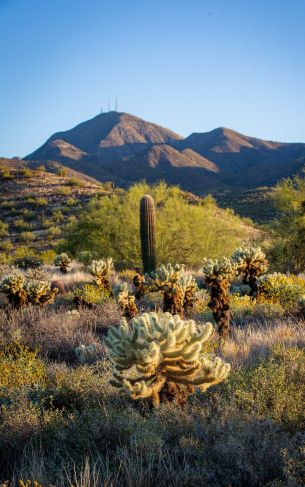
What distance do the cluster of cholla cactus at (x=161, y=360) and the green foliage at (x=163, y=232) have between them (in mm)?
13655

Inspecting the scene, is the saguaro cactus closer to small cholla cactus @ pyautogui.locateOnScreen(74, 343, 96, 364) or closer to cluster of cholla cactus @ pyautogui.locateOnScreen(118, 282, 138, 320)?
cluster of cholla cactus @ pyautogui.locateOnScreen(118, 282, 138, 320)

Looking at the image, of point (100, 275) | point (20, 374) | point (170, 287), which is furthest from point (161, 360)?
point (100, 275)

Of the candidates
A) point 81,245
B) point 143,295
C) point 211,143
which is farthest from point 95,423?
point 211,143

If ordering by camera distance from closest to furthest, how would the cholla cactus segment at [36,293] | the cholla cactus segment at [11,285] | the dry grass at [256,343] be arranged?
the dry grass at [256,343], the cholla cactus segment at [11,285], the cholla cactus segment at [36,293]

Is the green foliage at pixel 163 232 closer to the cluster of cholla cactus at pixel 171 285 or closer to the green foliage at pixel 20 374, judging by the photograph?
the cluster of cholla cactus at pixel 171 285

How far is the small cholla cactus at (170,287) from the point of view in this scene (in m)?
6.79

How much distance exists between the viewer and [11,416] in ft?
12.4

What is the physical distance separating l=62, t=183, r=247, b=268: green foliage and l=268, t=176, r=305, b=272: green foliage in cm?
268

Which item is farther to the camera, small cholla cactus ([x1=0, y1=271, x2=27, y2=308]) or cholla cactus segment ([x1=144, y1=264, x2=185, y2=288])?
small cholla cactus ([x1=0, y1=271, x2=27, y2=308])

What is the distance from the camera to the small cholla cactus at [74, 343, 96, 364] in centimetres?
590

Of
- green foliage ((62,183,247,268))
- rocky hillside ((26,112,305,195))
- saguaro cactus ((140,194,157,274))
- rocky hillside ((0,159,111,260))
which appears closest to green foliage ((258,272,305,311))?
saguaro cactus ((140,194,157,274))

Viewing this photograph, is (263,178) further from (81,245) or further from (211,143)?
(81,245)

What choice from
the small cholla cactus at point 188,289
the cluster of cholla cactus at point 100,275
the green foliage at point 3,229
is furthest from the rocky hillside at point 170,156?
the small cholla cactus at point 188,289

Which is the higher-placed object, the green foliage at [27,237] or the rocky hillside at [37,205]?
the rocky hillside at [37,205]
